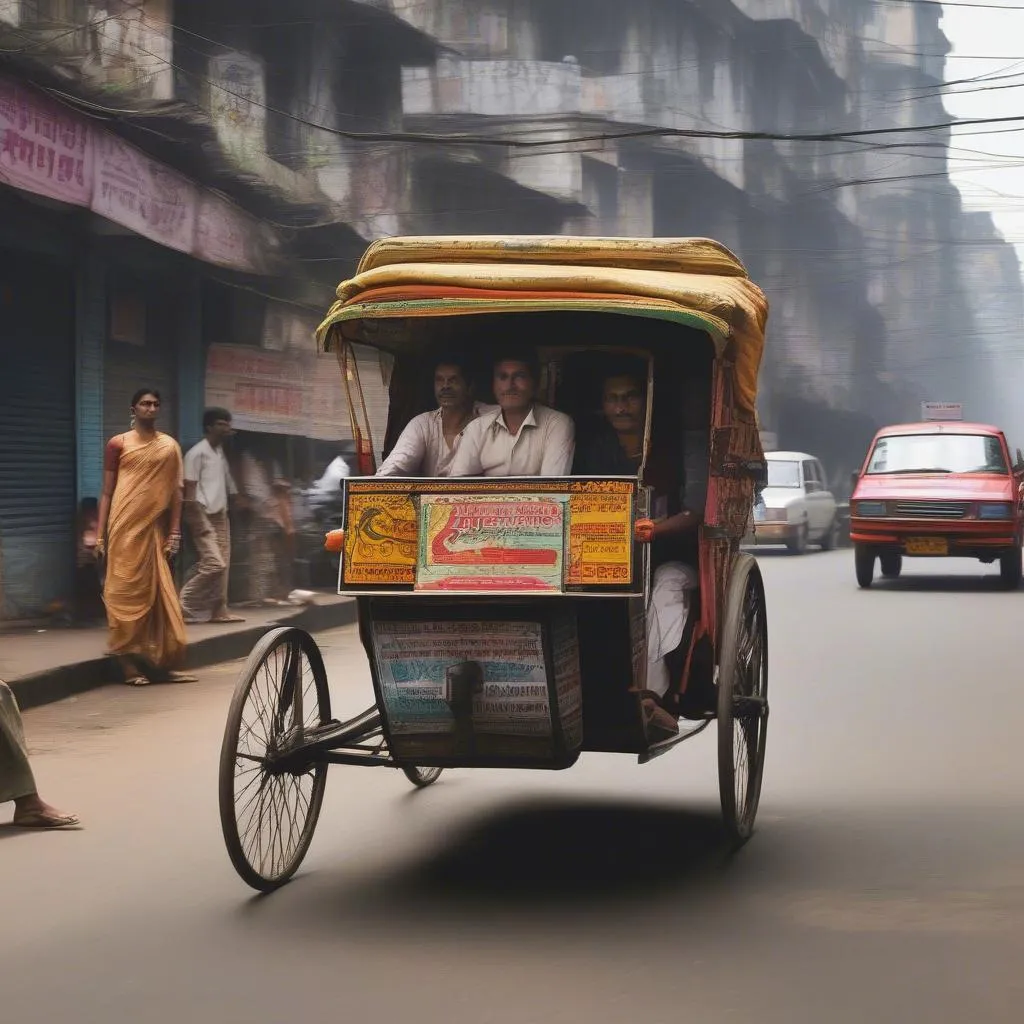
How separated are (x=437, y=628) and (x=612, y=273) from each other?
1298 millimetres

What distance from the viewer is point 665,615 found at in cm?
608

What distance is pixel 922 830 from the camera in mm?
6152

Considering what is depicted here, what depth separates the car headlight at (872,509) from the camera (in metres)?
19.3

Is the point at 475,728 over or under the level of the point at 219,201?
under

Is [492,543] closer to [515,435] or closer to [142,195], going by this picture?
[515,435]

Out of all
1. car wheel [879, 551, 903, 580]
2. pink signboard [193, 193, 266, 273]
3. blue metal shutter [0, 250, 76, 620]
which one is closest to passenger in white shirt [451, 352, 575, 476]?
blue metal shutter [0, 250, 76, 620]

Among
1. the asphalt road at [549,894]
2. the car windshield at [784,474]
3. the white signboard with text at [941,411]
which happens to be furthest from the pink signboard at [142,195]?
the white signboard with text at [941,411]

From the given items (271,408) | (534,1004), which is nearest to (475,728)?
(534,1004)

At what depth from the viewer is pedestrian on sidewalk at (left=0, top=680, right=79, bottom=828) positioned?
594cm

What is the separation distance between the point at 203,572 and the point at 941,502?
29.7 ft

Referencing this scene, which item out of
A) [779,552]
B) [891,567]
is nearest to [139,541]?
[891,567]

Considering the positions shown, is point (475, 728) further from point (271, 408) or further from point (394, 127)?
point (394, 127)

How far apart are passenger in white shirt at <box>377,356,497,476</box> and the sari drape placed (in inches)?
181

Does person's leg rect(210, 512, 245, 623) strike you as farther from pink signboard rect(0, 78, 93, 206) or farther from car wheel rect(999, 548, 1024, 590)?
car wheel rect(999, 548, 1024, 590)
